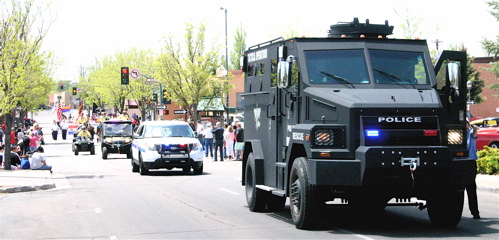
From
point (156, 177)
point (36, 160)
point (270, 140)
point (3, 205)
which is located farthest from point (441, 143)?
point (36, 160)

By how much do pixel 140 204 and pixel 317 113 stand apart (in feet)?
20.9

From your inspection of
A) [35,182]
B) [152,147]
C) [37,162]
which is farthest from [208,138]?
[35,182]

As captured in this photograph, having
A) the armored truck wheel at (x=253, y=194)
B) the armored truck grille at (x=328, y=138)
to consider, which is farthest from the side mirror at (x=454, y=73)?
the armored truck wheel at (x=253, y=194)

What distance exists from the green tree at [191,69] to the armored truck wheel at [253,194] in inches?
1696

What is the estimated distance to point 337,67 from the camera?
11.9 meters

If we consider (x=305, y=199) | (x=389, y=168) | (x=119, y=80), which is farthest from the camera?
(x=119, y=80)

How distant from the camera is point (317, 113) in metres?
11.4

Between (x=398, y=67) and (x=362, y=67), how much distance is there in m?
0.61

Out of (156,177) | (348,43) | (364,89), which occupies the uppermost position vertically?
(348,43)

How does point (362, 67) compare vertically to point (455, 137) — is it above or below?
above

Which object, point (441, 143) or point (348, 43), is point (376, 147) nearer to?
point (441, 143)

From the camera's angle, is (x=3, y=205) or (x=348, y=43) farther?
(x=3, y=205)

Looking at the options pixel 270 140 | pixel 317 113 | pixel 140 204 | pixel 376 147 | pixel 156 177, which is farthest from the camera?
pixel 156 177

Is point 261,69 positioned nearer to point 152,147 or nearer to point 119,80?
A: point 152,147
